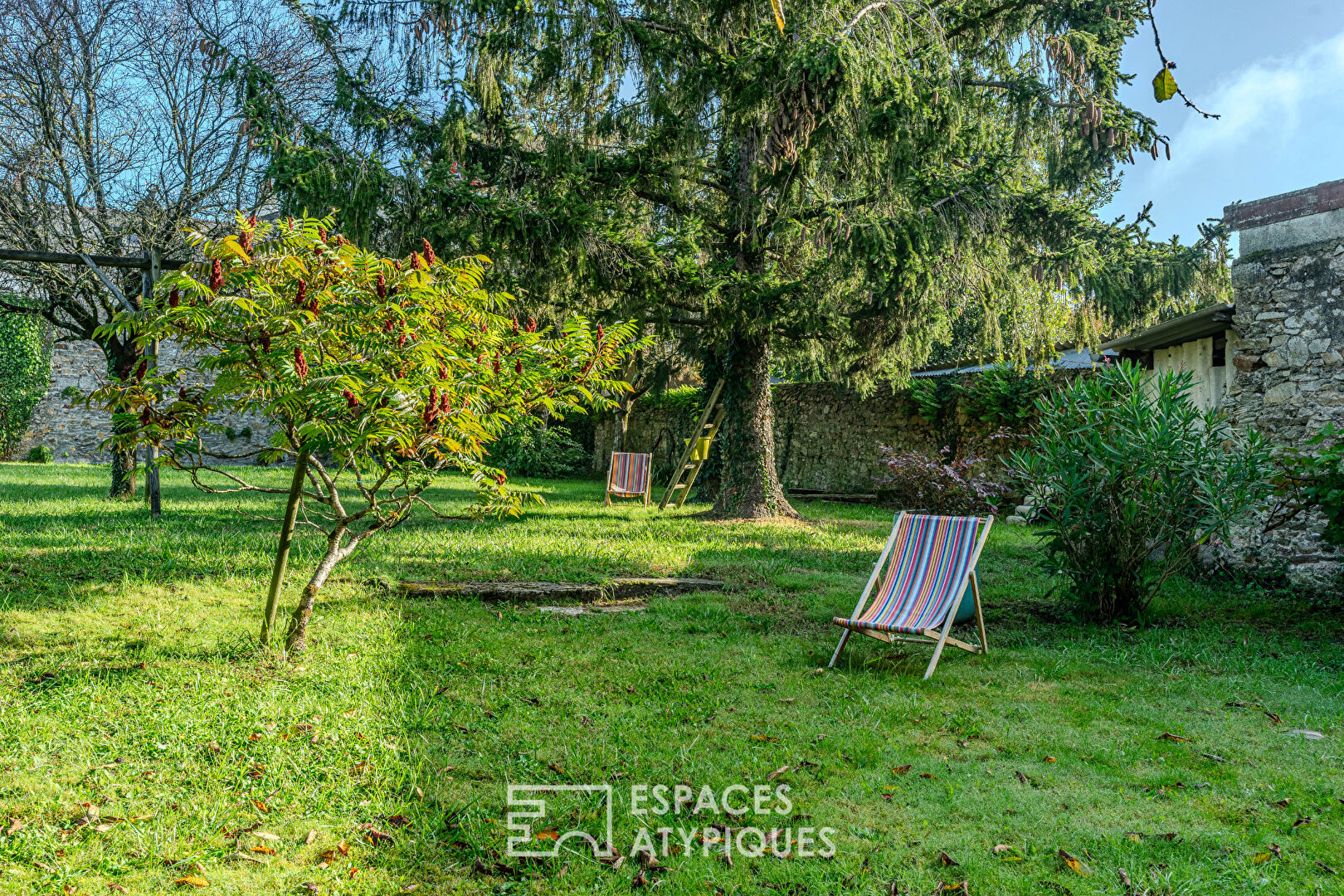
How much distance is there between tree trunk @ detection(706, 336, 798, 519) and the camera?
10.7 meters

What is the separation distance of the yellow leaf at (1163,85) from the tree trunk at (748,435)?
803 centimetres

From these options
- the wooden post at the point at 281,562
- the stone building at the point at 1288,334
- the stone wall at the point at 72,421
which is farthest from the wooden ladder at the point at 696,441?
the stone wall at the point at 72,421

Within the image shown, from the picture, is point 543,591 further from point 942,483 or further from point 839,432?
point 839,432

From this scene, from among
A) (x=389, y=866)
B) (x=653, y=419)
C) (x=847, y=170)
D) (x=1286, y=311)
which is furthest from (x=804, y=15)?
(x=653, y=419)

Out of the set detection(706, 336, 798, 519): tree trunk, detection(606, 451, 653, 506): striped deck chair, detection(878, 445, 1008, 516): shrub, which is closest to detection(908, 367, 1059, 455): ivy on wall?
detection(878, 445, 1008, 516): shrub

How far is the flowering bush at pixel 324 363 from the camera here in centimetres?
363

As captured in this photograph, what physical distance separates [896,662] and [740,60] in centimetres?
603

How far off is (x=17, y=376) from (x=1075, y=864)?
74.8 ft

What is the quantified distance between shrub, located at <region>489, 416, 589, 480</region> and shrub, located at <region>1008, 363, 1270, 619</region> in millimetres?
13137

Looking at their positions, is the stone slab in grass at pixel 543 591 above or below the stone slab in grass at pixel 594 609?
above

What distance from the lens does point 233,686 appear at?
3.86 meters

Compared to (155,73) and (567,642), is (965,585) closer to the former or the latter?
(567,642)

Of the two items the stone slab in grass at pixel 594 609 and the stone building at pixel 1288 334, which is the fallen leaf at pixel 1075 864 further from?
the stone building at pixel 1288 334

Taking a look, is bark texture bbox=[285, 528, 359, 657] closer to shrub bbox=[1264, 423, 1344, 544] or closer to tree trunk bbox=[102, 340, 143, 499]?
shrub bbox=[1264, 423, 1344, 544]
